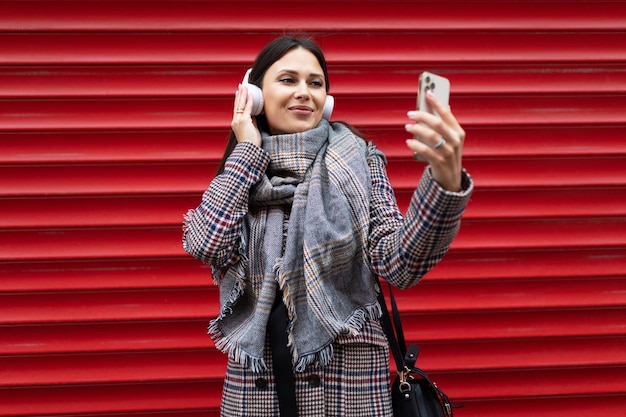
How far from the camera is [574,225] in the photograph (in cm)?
330

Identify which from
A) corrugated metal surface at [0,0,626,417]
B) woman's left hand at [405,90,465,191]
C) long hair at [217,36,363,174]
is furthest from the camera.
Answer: corrugated metal surface at [0,0,626,417]

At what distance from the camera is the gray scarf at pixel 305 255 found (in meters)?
1.88

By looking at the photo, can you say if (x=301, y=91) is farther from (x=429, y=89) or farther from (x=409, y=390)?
(x=409, y=390)

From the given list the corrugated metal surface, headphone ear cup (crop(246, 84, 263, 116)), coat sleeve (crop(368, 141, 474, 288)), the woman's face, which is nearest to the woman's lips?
the woman's face

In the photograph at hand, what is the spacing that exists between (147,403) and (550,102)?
2.70 metres

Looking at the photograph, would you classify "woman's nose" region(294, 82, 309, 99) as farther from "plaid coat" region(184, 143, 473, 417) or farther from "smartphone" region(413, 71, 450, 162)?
"smartphone" region(413, 71, 450, 162)

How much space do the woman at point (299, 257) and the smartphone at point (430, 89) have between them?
43cm

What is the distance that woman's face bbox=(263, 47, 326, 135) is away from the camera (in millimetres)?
2082

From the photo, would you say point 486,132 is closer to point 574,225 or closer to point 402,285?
point 574,225

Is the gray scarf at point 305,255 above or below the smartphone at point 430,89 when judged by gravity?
below

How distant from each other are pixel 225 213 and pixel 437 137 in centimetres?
77

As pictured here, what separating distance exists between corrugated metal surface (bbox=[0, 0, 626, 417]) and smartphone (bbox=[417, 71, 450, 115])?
1.75 meters

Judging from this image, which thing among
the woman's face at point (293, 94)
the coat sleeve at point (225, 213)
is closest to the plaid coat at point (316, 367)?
the coat sleeve at point (225, 213)

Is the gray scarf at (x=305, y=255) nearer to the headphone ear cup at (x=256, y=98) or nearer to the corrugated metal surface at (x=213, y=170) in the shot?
the headphone ear cup at (x=256, y=98)
